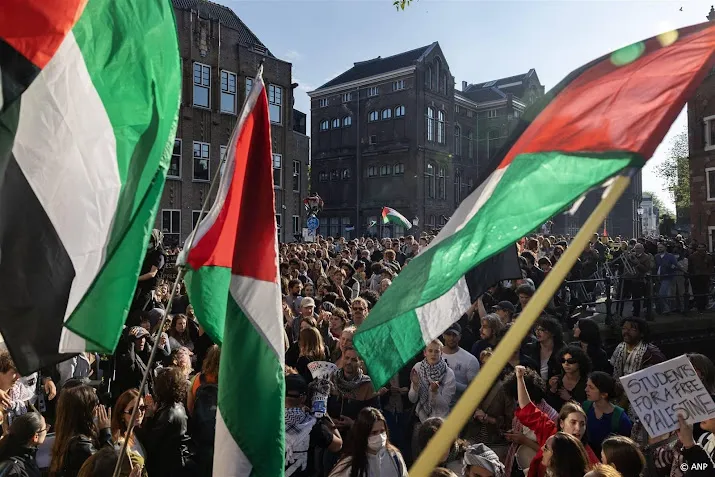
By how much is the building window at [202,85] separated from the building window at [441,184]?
2344 centimetres

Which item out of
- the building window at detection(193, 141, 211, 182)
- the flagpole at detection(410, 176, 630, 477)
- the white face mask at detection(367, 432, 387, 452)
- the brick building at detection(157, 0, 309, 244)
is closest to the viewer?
the flagpole at detection(410, 176, 630, 477)

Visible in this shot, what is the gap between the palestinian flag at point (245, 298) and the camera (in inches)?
117

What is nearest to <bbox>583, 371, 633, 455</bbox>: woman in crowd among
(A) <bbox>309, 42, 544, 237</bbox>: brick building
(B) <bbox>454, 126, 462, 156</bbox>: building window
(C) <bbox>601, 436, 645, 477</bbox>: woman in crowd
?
(C) <bbox>601, 436, 645, 477</bbox>: woman in crowd

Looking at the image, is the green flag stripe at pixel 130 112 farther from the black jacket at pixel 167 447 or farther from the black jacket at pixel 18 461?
the black jacket at pixel 167 447

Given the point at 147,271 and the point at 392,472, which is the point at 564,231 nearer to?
the point at 147,271

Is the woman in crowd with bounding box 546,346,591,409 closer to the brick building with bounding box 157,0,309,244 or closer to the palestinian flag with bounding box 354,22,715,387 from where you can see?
the palestinian flag with bounding box 354,22,715,387

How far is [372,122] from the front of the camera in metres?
48.2

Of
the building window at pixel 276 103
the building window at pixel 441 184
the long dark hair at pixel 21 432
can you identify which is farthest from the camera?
the building window at pixel 441 184

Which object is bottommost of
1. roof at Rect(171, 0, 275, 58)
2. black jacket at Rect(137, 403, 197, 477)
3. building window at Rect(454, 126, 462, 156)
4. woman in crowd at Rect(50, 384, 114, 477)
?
black jacket at Rect(137, 403, 197, 477)

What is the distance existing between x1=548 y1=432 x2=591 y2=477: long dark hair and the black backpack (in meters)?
2.23

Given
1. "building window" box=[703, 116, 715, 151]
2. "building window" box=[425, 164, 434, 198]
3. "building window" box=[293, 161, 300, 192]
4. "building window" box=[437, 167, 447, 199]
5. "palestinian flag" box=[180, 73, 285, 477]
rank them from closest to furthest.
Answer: "palestinian flag" box=[180, 73, 285, 477]
"building window" box=[703, 116, 715, 151]
"building window" box=[293, 161, 300, 192]
"building window" box=[425, 164, 434, 198]
"building window" box=[437, 167, 447, 199]

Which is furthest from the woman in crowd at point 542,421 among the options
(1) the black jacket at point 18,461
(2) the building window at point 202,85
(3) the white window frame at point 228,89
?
(3) the white window frame at point 228,89

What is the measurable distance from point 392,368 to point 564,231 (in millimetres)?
52682

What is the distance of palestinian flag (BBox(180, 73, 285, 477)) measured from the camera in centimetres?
298
